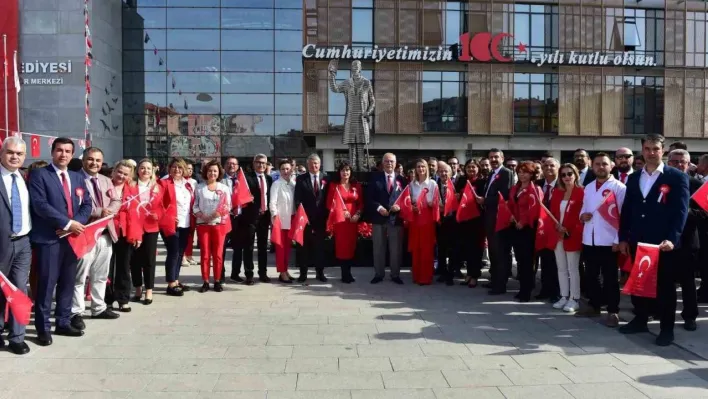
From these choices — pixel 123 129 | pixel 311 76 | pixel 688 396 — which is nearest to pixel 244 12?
pixel 311 76

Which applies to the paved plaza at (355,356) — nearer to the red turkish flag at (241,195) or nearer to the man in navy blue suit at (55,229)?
the man in navy blue suit at (55,229)

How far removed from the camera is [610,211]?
20.2 ft

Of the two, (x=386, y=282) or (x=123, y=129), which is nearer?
(x=386, y=282)

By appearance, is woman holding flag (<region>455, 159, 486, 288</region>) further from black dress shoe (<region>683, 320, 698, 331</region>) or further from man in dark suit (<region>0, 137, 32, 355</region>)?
man in dark suit (<region>0, 137, 32, 355</region>)

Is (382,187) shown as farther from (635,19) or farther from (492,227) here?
(635,19)

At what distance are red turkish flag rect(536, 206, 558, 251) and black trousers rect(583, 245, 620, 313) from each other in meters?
0.54

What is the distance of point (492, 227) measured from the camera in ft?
26.5

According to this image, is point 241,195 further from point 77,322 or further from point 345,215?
point 77,322

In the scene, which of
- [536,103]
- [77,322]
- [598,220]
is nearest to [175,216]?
[77,322]

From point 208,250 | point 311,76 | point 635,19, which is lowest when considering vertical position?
point 208,250

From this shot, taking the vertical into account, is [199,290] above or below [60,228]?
below

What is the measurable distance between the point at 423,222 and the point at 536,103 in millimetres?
22378

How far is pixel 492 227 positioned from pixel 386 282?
6.28 feet

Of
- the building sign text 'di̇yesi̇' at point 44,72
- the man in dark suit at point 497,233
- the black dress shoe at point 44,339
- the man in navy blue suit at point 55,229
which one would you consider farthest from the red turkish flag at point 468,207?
the building sign text 'di̇yesi̇' at point 44,72
